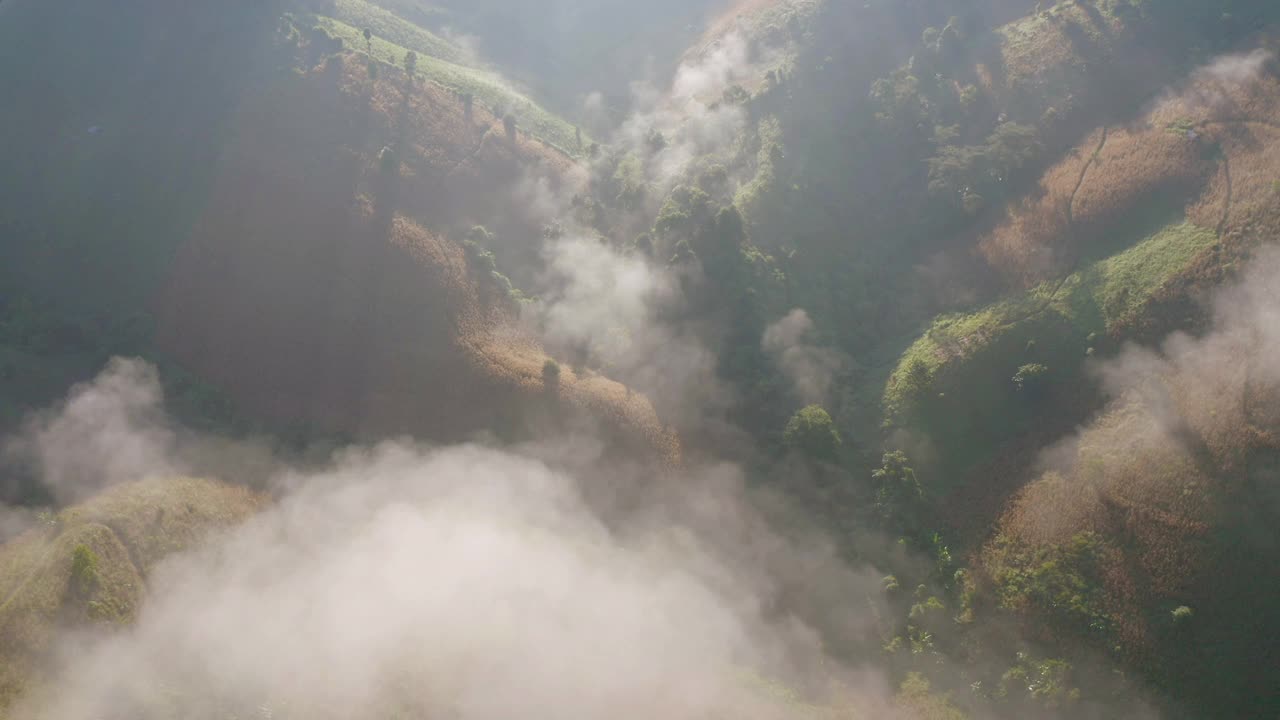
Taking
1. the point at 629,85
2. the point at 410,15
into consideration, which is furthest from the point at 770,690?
the point at 410,15

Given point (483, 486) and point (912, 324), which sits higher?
point (912, 324)

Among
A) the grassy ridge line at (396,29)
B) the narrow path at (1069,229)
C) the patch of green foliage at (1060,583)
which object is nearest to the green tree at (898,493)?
the patch of green foliage at (1060,583)

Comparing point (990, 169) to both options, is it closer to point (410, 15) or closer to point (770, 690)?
point (770, 690)

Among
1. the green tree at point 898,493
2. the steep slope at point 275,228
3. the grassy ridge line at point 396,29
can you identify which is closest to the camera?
the green tree at point 898,493

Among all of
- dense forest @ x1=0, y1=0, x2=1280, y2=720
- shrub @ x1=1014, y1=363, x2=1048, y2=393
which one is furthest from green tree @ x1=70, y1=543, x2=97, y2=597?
shrub @ x1=1014, y1=363, x2=1048, y2=393

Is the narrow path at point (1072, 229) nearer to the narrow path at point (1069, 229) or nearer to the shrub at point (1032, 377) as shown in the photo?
the narrow path at point (1069, 229)

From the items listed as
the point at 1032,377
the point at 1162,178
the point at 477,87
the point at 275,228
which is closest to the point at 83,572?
the point at 275,228
